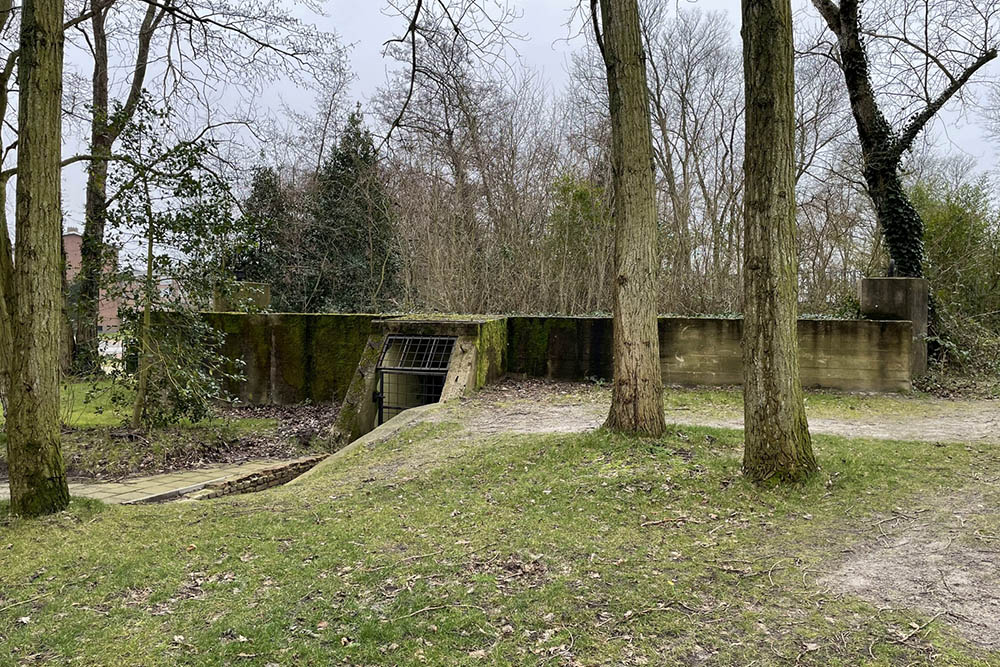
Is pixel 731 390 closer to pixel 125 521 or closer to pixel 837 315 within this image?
pixel 837 315

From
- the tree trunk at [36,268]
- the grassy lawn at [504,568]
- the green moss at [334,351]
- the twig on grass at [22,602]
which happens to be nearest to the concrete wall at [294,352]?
the green moss at [334,351]

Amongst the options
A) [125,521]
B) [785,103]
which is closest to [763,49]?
[785,103]

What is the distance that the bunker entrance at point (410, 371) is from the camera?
10.6 metres

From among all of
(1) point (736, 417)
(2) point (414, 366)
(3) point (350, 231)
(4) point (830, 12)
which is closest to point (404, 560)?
(1) point (736, 417)

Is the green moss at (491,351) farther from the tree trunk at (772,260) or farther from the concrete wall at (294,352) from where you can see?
the tree trunk at (772,260)

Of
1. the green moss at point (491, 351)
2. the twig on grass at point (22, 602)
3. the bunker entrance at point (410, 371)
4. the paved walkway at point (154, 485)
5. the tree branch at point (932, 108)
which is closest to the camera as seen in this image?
the twig on grass at point (22, 602)

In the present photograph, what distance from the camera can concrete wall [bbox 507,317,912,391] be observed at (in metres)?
10.1

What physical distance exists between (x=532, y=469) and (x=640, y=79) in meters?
3.54

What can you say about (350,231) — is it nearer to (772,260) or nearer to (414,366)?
(414,366)

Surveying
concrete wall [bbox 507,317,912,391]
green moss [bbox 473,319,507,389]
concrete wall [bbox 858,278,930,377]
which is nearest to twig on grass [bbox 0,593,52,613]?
green moss [bbox 473,319,507,389]

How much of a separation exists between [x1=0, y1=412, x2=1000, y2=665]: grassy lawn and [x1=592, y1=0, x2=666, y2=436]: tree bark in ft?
1.39

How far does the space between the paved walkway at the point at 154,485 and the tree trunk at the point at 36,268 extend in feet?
6.28

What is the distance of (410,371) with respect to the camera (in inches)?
412

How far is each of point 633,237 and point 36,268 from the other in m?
4.48
